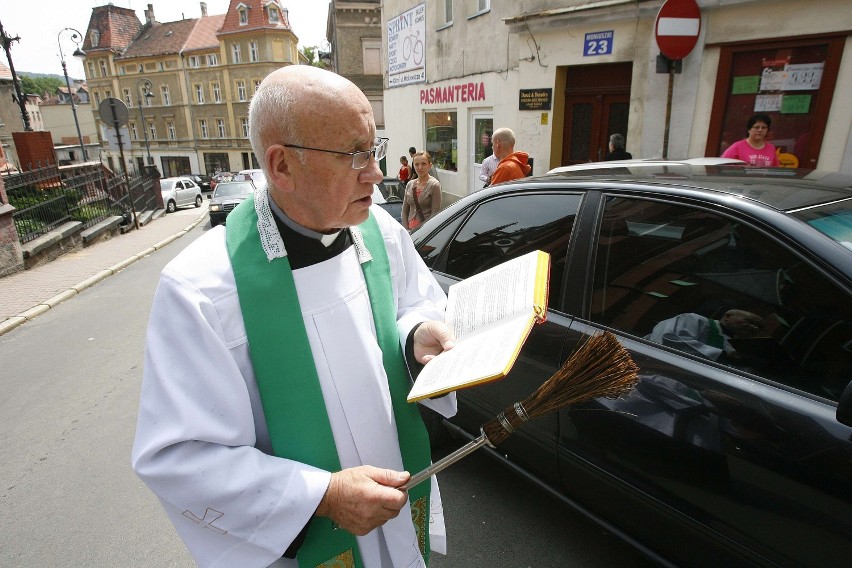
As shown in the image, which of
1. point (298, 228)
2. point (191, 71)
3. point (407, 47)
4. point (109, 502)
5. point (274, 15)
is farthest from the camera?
point (191, 71)

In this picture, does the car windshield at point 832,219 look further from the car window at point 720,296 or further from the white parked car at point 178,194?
the white parked car at point 178,194

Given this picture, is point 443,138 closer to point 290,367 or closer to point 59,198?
point 59,198

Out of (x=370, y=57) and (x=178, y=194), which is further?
(x=370, y=57)

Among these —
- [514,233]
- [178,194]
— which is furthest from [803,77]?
[178,194]

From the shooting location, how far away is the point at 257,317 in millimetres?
1167

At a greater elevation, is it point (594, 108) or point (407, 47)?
point (407, 47)

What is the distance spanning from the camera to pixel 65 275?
29.3 feet

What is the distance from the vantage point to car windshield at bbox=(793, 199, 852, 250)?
1551 mm

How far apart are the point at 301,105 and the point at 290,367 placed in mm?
636

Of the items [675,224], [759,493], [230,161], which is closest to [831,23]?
[675,224]

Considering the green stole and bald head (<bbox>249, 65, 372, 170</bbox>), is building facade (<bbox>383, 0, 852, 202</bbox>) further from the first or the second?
the green stole

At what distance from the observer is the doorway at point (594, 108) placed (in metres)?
8.49

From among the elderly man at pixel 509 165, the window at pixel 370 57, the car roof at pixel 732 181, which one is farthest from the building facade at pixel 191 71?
the car roof at pixel 732 181

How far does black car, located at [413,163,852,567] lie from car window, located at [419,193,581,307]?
1 centimetres
